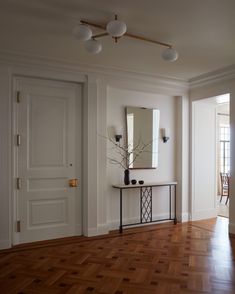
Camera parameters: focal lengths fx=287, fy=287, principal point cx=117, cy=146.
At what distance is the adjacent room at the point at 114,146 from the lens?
8.92ft

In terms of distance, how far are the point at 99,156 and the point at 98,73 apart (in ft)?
4.08

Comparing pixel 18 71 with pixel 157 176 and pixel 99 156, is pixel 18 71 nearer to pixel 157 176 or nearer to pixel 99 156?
pixel 99 156

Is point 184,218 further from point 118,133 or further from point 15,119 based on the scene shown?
point 15,119

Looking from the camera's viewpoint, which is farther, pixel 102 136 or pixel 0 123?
pixel 102 136

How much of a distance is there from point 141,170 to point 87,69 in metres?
1.86

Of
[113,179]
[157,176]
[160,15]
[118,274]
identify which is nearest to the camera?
[160,15]

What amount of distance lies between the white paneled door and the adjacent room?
1cm

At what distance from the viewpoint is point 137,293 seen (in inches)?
97.9

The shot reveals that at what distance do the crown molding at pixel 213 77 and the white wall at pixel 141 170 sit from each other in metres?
0.47

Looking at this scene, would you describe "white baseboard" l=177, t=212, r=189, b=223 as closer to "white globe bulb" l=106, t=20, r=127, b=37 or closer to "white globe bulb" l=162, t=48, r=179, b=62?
"white globe bulb" l=162, t=48, r=179, b=62

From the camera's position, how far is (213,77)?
15.1 feet

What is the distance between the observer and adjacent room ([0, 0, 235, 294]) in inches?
107

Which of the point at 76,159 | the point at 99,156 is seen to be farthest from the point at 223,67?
the point at 76,159

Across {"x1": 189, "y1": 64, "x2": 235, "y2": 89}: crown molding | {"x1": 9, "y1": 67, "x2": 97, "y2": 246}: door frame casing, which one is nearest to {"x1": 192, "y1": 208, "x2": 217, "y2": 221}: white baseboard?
{"x1": 9, "y1": 67, "x2": 97, "y2": 246}: door frame casing
